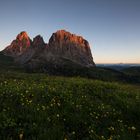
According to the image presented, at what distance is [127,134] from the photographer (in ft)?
26.8

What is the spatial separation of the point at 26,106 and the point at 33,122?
4.80ft

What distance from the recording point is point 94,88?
50.3ft

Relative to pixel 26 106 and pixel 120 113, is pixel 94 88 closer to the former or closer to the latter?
pixel 120 113

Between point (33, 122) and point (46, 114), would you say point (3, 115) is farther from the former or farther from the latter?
point (46, 114)

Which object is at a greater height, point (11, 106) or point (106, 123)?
point (11, 106)

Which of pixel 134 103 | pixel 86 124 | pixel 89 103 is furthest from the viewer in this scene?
pixel 134 103

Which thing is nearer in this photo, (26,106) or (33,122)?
(33,122)

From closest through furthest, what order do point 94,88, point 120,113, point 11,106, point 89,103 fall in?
point 11,106 < point 120,113 < point 89,103 < point 94,88

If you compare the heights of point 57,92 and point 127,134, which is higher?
point 57,92

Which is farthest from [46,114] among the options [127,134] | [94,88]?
[94,88]

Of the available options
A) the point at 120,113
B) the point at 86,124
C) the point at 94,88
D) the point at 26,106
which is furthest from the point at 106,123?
the point at 94,88

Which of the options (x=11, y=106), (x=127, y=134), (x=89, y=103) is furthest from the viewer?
(x=89, y=103)

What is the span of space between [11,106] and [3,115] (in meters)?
1.33

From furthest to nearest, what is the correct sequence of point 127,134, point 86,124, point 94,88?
1. point 94,88
2. point 86,124
3. point 127,134
